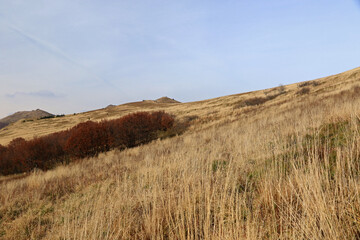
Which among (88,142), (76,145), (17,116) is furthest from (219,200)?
(17,116)

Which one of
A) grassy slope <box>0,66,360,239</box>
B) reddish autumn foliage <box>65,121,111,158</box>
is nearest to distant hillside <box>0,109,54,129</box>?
reddish autumn foliage <box>65,121,111,158</box>

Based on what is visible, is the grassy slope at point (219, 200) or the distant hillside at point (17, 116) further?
the distant hillside at point (17, 116)

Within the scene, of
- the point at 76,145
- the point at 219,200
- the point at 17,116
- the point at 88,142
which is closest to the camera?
the point at 219,200

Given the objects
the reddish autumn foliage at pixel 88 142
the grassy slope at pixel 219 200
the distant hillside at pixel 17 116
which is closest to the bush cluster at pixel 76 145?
the reddish autumn foliage at pixel 88 142

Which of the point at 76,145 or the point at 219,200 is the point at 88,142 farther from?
the point at 219,200

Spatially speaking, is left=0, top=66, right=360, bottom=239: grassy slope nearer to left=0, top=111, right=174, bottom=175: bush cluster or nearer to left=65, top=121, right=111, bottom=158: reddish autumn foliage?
left=65, top=121, right=111, bottom=158: reddish autumn foliage

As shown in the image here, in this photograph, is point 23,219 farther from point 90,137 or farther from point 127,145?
point 127,145

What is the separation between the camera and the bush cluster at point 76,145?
1320cm

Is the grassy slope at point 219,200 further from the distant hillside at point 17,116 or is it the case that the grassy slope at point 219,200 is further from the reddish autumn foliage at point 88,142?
the distant hillside at point 17,116

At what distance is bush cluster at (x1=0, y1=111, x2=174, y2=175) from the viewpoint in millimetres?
13195

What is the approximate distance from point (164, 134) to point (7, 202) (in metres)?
12.5

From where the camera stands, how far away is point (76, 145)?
1305cm

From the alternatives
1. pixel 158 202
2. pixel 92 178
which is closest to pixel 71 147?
pixel 92 178

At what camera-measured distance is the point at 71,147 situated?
13.1 metres
